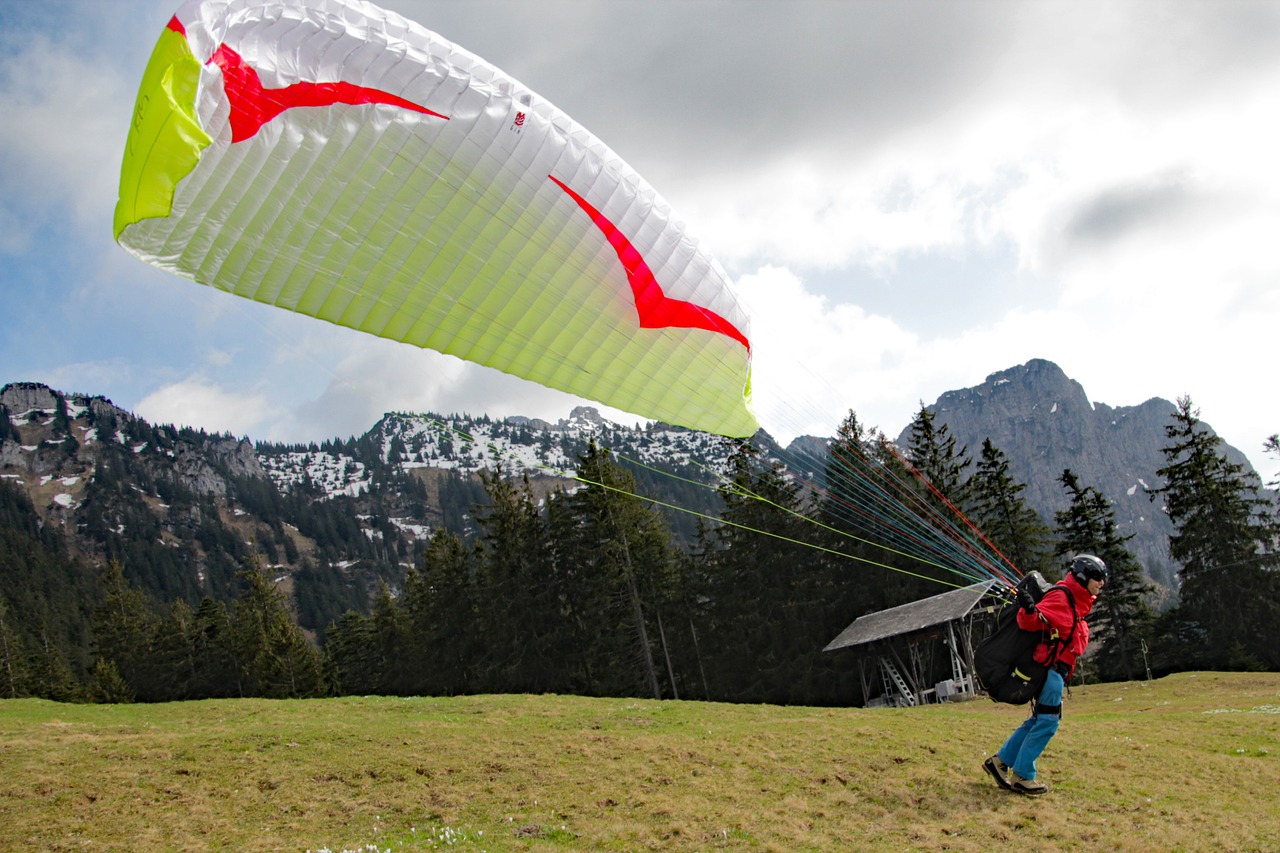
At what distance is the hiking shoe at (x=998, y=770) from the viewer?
8.36 m

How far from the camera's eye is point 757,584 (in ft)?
131

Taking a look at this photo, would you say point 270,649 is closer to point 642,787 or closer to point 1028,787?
point 642,787

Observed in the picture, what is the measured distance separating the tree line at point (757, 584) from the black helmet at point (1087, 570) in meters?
23.6

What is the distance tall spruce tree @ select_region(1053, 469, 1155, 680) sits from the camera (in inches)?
1441

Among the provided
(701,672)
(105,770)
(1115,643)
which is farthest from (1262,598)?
(105,770)

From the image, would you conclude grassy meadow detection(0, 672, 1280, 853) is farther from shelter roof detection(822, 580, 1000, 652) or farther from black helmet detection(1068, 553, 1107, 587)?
shelter roof detection(822, 580, 1000, 652)

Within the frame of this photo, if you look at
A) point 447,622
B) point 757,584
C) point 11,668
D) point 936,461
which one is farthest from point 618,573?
point 11,668

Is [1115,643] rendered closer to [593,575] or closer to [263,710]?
[593,575]

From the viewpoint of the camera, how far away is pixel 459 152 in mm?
8969

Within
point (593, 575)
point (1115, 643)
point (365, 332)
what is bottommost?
point (1115, 643)

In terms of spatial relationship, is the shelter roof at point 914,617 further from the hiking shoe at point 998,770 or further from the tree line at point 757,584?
the hiking shoe at point 998,770

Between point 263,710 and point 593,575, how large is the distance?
22131mm

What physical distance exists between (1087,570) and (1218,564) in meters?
36.9

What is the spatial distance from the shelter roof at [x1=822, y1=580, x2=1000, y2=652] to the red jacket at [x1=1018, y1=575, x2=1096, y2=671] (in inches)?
633
